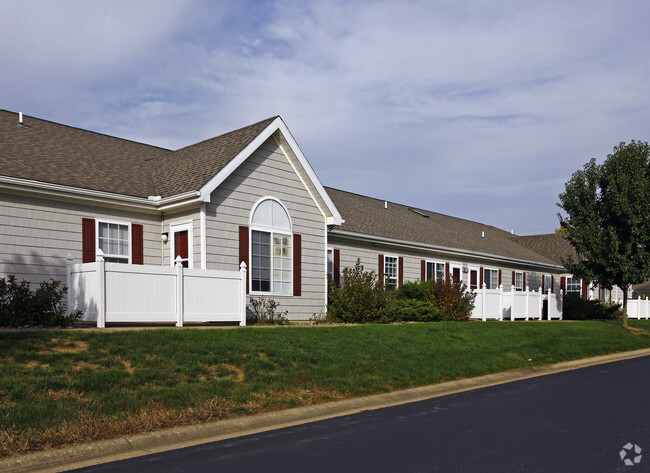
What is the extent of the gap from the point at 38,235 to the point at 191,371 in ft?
22.9

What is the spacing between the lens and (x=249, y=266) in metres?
16.9

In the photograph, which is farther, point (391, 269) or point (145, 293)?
point (391, 269)

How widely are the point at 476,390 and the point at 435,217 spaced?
24050 millimetres

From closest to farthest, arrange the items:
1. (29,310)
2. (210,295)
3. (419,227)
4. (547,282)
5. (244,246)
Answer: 1. (29,310)
2. (210,295)
3. (244,246)
4. (419,227)
5. (547,282)

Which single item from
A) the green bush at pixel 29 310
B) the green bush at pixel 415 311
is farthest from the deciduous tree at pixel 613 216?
the green bush at pixel 29 310

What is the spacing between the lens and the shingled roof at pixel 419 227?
82.5ft

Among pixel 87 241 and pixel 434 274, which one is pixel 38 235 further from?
pixel 434 274

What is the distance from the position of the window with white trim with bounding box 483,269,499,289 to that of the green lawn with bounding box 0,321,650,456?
15759 millimetres

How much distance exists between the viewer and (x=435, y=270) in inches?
1102

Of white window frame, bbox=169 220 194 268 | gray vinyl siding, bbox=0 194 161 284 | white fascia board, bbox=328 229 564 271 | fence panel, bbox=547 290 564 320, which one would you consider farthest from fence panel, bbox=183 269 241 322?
fence panel, bbox=547 290 564 320

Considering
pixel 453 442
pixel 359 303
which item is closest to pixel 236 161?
pixel 359 303

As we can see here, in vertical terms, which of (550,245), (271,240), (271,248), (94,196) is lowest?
(271,248)

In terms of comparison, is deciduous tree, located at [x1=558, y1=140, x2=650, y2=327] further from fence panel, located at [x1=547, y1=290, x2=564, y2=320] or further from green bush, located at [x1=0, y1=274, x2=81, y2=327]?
green bush, located at [x1=0, y1=274, x2=81, y2=327]

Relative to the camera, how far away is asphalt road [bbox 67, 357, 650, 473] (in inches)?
251
